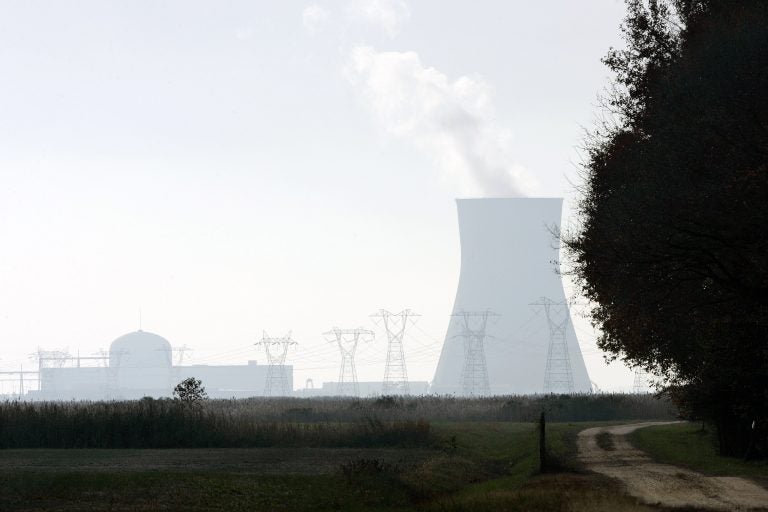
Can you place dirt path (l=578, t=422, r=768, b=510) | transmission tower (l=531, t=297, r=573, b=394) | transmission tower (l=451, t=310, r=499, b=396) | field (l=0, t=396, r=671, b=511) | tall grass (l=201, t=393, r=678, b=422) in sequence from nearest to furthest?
1. dirt path (l=578, t=422, r=768, b=510)
2. field (l=0, t=396, r=671, b=511)
3. tall grass (l=201, t=393, r=678, b=422)
4. transmission tower (l=451, t=310, r=499, b=396)
5. transmission tower (l=531, t=297, r=573, b=394)

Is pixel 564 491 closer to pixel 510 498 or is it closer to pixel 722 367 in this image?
pixel 510 498

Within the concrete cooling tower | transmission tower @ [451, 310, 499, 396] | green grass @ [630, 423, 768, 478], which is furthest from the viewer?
transmission tower @ [451, 310, 499, 396]

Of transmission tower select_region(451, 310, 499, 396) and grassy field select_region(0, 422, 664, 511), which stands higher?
transmission tower select_region(451, 310, 499, 396)

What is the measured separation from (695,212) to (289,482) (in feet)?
35.0

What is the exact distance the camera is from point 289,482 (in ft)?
91.2

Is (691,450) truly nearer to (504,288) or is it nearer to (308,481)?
(308,481)

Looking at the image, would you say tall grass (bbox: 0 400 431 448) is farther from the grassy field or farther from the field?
the grassy field

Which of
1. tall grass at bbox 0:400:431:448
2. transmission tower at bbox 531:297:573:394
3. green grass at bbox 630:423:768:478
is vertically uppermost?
transmission tower at bbox 531:297:573:394

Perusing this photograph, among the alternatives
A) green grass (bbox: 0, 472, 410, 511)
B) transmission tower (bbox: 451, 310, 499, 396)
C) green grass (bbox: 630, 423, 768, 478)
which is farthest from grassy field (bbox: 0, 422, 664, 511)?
transmission tower (bbox: 451, 310, 499, 396)

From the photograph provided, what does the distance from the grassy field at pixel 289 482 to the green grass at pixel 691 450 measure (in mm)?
3012

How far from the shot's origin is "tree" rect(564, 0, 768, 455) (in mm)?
25078

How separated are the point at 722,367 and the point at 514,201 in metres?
84.3

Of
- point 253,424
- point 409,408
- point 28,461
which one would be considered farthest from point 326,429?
point 409,408

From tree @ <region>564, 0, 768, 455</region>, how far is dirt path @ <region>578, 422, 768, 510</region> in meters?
2.81
